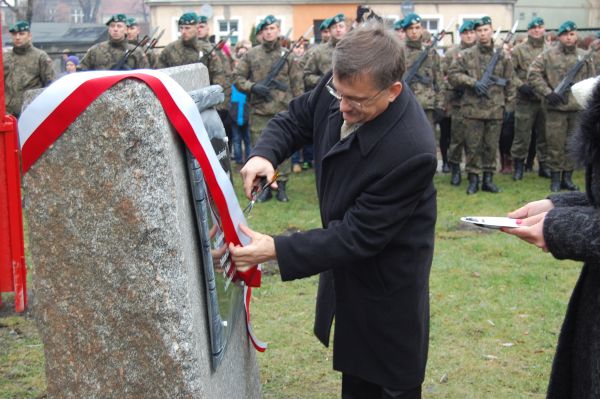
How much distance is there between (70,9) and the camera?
5891 centimetres

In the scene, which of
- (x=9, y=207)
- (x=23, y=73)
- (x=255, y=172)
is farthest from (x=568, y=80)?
(x=255, y=172)

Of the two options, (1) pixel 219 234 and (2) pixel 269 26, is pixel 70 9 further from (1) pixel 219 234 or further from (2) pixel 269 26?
(1) pixel 219 234

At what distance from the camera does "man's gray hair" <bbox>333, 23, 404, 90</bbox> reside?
2584 millimetres

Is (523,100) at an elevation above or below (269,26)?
below

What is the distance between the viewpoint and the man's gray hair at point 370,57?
102 inches

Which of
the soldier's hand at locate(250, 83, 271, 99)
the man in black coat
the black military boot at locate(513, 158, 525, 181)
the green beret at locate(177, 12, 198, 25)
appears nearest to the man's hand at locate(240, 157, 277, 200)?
the man in black coat

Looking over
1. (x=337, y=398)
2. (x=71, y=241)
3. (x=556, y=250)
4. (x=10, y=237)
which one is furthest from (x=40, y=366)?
(x=556, y=250)

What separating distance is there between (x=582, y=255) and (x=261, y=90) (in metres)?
8.32

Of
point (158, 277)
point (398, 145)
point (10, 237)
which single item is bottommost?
point (10, 237)

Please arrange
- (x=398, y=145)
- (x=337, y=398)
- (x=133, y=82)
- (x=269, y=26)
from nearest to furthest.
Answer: (x=133, y=82) < (x=398, y=145) < (x=337, y=398) < (x=269, y=26)

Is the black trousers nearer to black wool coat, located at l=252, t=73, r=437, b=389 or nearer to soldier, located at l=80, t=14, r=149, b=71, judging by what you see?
black wool coat, located at l=252, t=73, r=437, b=389

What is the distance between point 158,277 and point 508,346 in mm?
3186

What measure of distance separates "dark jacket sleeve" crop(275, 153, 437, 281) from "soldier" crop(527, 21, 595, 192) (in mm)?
8326

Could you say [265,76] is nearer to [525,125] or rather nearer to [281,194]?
[281,194]
